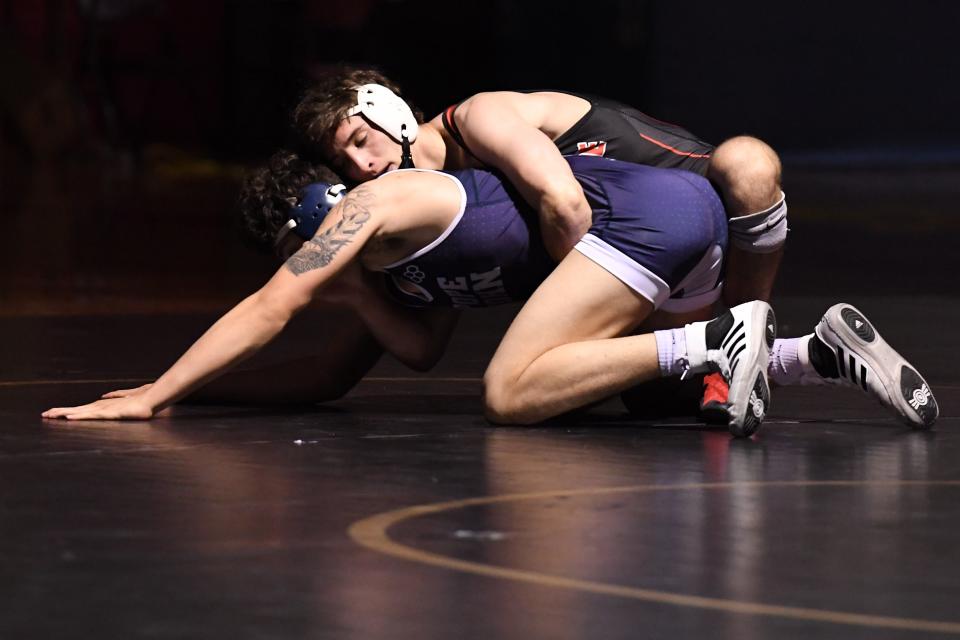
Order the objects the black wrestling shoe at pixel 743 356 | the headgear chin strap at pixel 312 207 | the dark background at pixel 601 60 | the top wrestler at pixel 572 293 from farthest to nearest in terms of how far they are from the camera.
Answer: the dark background at pixel 601 60
the headgear chin strap at pixel 312 207
the top wrestler at pixel 572 293
the black wrestling shoe at pixel 743 356

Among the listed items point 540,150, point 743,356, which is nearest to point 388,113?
point 540,150

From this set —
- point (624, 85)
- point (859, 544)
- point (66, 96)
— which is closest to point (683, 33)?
point (624, 85)

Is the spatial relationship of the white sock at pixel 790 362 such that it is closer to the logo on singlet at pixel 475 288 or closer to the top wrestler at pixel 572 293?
the top wrestler at pixel 572 293

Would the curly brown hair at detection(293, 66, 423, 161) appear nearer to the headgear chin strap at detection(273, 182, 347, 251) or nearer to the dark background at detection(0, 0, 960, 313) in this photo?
the headgear chin strap at detection(273, 182, 347, 251)

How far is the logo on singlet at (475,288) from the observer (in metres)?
4.32

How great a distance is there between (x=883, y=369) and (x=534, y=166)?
0.80 meters

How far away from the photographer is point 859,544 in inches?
117

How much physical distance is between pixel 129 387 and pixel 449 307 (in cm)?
83

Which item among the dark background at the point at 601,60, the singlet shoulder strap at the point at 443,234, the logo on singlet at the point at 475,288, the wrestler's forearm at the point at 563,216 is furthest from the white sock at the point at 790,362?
the dark background at the point at 601,60

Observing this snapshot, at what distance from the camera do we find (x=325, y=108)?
441 cm

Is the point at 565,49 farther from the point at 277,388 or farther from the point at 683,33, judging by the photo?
the point at 277,388

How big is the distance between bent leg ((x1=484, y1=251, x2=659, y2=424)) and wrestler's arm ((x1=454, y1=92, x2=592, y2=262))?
0.22ft

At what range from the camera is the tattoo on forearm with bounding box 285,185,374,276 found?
413cm

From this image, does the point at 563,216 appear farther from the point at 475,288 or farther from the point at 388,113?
the point at 388,113
